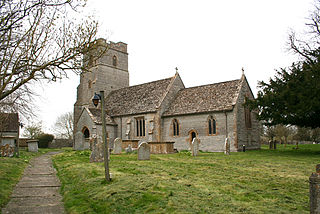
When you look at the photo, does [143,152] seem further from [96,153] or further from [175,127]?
[175,127]

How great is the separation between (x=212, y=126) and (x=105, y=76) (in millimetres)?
19625

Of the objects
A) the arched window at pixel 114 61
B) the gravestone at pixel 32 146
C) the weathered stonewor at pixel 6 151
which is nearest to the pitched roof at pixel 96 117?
the gravestone at pixel 32 146

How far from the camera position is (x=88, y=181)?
957cm

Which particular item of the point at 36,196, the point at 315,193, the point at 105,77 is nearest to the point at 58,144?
the point at 105,77

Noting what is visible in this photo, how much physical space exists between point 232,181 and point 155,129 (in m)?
22.2

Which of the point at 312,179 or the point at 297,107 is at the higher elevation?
the point at 297,107

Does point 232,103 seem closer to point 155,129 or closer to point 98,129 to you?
point 155,129

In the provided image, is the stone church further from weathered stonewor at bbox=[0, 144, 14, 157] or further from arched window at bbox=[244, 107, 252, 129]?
weathered stonewor at bbox=[0, 144, 14, 157]

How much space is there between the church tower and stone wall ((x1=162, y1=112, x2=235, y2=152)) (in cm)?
1372

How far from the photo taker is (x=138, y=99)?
34.7 meters

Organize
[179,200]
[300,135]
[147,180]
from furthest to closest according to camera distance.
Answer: [300,135] < [147,180] < [179,200]

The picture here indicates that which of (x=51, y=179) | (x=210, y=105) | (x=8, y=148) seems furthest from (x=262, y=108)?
(x=8, y=148)

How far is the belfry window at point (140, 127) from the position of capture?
32344 mm

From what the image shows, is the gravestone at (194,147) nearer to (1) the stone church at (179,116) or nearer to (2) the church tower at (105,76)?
(1) the stone church at (179,116)
